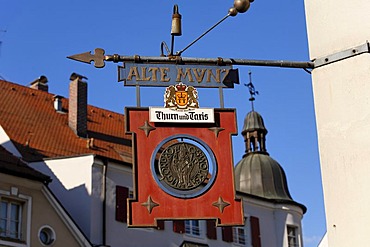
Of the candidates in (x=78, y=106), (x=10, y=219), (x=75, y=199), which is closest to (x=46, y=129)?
(x=78, y=106)

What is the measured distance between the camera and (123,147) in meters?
33.6

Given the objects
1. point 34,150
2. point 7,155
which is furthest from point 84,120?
point 7,155

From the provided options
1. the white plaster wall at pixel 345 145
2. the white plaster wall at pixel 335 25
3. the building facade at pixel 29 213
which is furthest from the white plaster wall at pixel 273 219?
the white plaster wall at pixel 345 145

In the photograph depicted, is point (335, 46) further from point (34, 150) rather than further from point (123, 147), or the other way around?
point (123, 147)

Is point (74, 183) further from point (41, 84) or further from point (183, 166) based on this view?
point (183, 166)

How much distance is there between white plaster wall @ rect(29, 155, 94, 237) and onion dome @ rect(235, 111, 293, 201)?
384 inches

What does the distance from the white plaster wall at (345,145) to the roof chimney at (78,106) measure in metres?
25.6

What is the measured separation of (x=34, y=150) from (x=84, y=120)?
14.3 feet

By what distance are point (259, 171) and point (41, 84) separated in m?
10.3

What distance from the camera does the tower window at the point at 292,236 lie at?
119 feet

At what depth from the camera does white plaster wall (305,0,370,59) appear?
856 cm

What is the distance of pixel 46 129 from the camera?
32625 mm

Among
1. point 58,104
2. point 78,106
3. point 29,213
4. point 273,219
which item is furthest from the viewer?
point 273,219

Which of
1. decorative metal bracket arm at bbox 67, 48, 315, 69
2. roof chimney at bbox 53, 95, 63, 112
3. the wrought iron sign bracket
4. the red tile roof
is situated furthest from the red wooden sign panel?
roof chimney at bbox 53, 95, 63, 112
